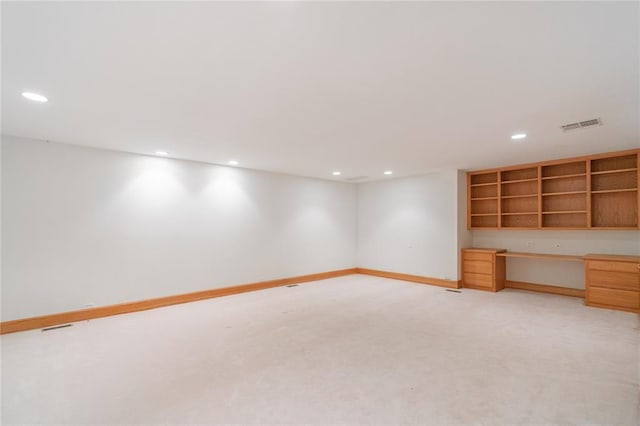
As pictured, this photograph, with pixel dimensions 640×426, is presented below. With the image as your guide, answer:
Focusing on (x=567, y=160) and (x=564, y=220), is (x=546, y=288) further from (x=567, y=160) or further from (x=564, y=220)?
(x=567, y=160)

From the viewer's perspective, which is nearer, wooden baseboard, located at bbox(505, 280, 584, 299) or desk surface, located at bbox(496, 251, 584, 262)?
desk surface, located at bbox(496, 251, 584, 262)

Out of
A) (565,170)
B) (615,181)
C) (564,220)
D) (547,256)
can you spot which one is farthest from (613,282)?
(565,170)

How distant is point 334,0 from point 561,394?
3260 millimetres

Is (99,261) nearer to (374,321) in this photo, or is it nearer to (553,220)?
(374,321)

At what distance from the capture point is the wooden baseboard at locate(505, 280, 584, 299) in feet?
17.6

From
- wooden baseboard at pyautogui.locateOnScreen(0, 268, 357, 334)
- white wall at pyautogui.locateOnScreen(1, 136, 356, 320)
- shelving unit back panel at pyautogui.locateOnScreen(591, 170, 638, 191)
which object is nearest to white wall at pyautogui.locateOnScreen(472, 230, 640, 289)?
shelving unit back panel at pyautogui.locateOnScreen(591, 170, 638, 191)

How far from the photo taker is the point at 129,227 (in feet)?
15.4

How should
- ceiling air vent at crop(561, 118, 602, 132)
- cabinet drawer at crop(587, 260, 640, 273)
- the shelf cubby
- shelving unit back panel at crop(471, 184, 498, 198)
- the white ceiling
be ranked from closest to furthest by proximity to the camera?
the white ceiling
ceiling air vent at crop(561, 118, 602, 132)
cabinet drawer at crop(587, 260, 640, 273)
the shelf cubby
shelving unit back panel at crop(471, 184, 498, 198)

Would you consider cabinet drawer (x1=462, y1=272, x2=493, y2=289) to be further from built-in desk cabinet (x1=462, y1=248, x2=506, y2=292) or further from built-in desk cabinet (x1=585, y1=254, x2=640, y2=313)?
built-in desk cabinet (x1=585, y1=254, x2=640, y2=313)

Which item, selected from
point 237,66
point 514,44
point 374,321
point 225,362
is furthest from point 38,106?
point 374,321

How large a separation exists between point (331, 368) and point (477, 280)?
4.54 metres

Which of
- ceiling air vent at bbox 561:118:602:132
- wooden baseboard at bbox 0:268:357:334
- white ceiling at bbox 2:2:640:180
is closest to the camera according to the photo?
white ceiling at bbox 2:2:640:180

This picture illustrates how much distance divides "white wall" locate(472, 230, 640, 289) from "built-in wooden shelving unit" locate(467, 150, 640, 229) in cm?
18

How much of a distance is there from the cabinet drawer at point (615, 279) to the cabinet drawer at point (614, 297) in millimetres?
71
